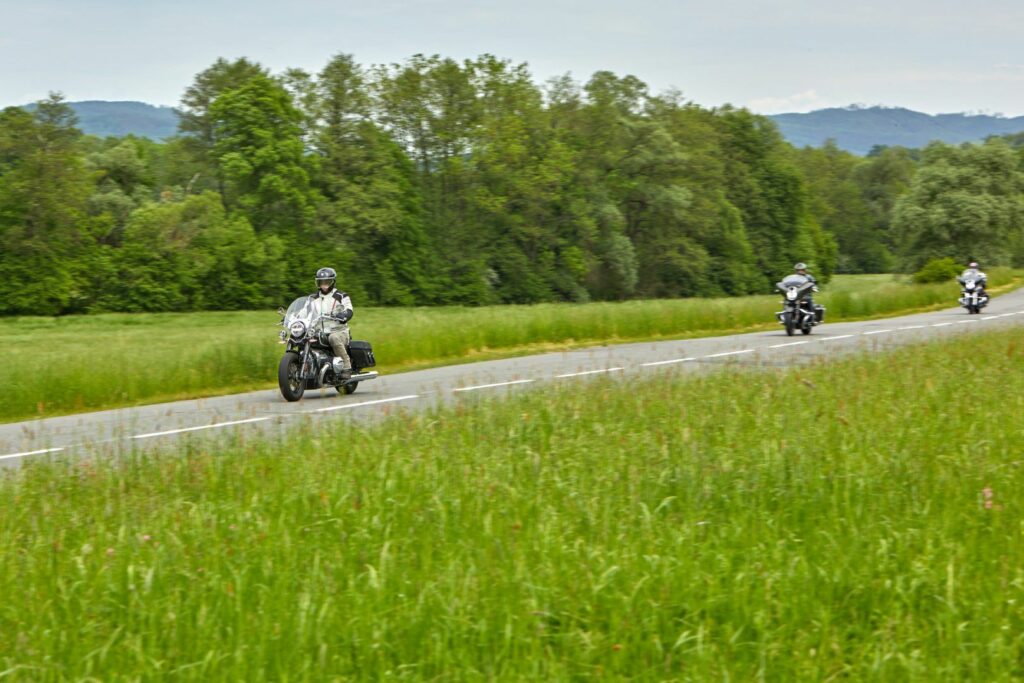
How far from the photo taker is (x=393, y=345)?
2414 centimetres

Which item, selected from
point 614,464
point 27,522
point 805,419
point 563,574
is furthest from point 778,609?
point 805,419

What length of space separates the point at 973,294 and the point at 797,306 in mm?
12912

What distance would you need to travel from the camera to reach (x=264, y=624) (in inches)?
203

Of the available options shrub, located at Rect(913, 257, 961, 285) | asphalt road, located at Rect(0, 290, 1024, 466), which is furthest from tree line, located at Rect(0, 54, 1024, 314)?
asphalt road, located at Rect(0, 290, 1024, 466)

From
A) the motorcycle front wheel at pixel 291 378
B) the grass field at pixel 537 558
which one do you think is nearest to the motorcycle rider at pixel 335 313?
the motorcycle front wheel at pixel 291 378

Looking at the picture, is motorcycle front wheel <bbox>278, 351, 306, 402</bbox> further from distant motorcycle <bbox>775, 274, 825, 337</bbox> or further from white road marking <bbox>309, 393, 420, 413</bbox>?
distant motorcycle <bbox>775, 274, 825, 337</bbox>

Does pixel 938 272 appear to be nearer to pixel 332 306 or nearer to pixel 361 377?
pixel 361 377

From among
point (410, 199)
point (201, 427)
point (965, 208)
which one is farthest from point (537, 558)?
point (965, 208)

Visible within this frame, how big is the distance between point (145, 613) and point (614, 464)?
4030 mm

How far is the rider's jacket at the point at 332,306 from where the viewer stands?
57.3ft

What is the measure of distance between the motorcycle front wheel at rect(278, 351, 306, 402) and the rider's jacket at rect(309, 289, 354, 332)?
2.19 feet

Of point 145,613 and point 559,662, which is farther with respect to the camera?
point 145,613

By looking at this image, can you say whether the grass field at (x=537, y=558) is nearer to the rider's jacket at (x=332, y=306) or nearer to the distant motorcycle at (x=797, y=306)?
the rider's jacket at (x=332, y=306)

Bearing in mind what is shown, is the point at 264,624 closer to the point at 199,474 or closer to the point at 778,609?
the point at 778,609
